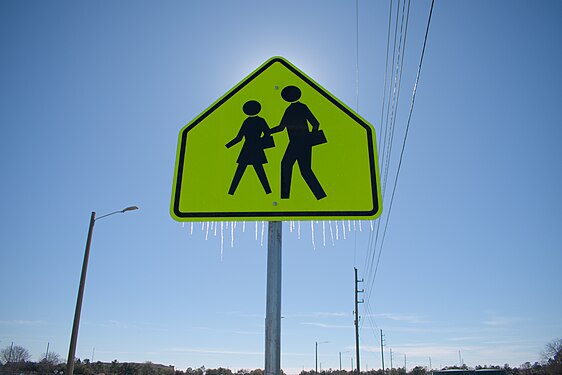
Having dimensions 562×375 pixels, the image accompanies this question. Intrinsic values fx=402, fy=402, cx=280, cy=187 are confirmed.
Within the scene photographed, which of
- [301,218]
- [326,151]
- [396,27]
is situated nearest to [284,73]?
[326,151]

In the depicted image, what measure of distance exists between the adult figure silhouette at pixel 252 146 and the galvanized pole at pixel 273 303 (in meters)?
0.21

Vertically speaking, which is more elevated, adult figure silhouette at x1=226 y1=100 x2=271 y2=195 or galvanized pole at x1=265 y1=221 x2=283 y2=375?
adult figure silhouette at x1=226 y1=100 x2=271 y2=195

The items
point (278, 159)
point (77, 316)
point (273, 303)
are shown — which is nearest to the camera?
point (273, 303)

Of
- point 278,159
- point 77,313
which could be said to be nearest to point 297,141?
point 278,159

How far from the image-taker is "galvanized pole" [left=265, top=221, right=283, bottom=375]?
61.7 inches

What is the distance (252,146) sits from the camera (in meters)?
1.88

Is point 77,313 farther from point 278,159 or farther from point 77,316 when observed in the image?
point 278,159

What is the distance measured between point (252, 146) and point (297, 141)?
0.21 m

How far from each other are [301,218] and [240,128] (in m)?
0.54

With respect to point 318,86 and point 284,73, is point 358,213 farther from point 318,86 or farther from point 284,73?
point 284,73

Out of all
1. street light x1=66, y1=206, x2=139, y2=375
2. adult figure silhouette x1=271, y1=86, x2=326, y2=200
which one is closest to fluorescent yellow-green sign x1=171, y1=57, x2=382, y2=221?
adult figure silhouette x1=271, y1=86, x2=326, y2=200

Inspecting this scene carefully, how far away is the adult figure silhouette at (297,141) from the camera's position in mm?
1804

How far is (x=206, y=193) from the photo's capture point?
184 cm

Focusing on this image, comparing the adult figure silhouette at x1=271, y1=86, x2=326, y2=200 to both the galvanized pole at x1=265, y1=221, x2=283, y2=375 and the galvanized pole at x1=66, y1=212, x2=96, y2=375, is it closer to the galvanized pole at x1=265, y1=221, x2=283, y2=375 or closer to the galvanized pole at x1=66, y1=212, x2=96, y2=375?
the galvanized pole at x1=265, y1=221, x2=283, y2=375
